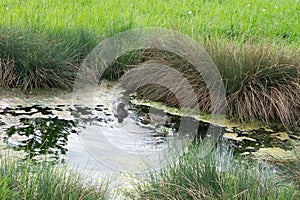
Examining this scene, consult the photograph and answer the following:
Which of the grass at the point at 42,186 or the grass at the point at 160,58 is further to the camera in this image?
the grass at the point at 160,58

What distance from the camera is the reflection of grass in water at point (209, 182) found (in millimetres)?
3363

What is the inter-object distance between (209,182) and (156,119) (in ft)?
6.44

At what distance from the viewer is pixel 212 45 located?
6164 millimetres

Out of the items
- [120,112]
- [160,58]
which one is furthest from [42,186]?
[160,58]

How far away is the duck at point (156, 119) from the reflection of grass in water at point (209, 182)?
167 cm

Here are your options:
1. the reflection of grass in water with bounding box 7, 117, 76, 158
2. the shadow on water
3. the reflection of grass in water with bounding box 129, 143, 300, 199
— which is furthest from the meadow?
the reflection of grass in water with bounding box 7, 117, 76, 158

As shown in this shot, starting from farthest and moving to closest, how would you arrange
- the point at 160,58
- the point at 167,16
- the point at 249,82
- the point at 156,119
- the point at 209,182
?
the point at 167,16
the point at 160,58
the point at 249,82
the point at 156,119
the point at 209,182

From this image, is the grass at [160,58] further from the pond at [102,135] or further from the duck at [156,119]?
the duck at [156,119]

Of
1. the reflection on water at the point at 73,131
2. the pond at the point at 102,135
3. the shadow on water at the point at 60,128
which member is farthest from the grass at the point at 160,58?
the reflection on water at the point at 73,131

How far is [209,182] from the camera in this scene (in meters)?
3.57

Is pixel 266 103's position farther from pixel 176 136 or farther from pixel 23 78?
pixel 23 78

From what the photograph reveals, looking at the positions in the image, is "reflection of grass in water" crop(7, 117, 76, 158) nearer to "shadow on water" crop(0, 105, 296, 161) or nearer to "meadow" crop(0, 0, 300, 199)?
"shadow on water" crop(0, 105, 296, 161)

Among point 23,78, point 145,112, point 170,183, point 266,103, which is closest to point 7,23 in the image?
point 23,78

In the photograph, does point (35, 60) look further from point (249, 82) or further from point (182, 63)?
point (249, 82)
